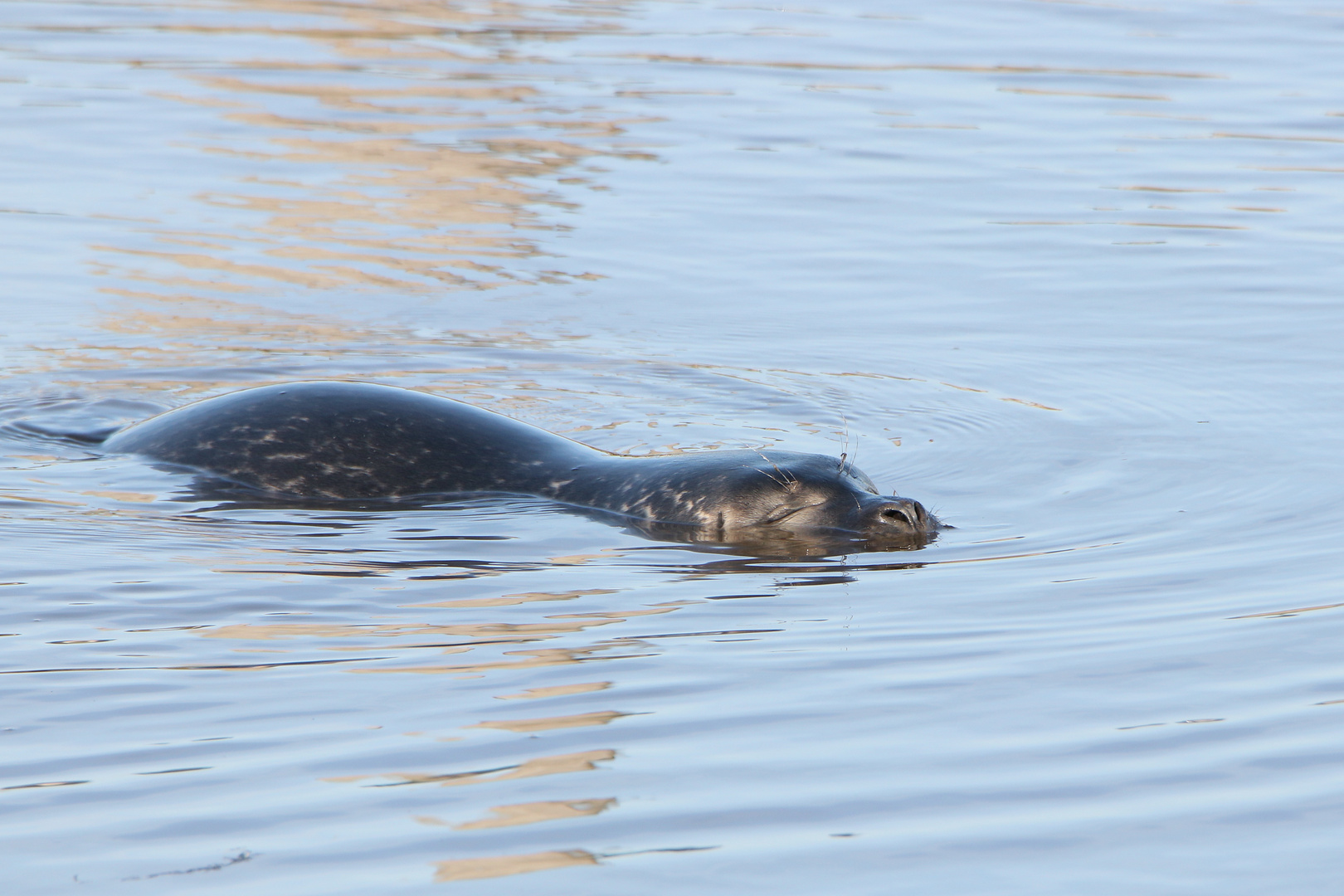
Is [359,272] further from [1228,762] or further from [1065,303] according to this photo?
[1228,762]

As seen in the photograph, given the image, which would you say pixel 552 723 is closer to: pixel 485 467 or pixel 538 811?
pixel 538 811

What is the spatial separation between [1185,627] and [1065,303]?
540 centimetres

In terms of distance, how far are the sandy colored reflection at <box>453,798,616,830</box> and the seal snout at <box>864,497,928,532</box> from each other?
9.19 feet

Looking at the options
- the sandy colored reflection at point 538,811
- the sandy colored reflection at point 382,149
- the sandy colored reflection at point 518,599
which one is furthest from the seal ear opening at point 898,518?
the sandy colored reflection at point 382,149

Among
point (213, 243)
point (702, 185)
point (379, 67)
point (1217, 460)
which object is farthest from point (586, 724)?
point (379, 67)

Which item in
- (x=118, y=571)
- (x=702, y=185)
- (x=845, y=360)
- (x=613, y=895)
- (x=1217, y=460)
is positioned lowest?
(x=613, y=895)

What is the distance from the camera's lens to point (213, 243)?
1157cm

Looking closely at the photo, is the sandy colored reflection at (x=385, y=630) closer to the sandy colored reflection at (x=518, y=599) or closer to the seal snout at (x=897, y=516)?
the sandy colored reflection at (x=518, y=599)

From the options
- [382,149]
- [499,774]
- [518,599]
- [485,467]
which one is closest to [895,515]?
[518,599]

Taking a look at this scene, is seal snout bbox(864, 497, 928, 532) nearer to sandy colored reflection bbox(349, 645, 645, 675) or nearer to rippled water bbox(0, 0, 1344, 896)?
rippled water bbox(0, 0, 1344, 896)

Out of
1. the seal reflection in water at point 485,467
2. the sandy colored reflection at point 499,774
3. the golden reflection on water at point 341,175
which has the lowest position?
the sandy colored reflection at point 499,774

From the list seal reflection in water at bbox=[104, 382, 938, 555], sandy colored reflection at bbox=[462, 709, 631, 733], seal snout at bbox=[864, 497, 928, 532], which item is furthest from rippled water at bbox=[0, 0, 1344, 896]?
seal reflection in water at bbox=[104, 382, 938, 555]

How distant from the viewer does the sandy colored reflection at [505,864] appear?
358cm

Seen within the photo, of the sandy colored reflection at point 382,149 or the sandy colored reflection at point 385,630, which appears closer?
the sandy colored reflection at point 385,630
